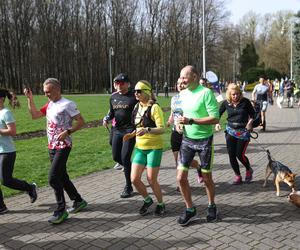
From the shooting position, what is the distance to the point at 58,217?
16.6ft

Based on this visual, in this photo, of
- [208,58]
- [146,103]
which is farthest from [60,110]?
[208,58]

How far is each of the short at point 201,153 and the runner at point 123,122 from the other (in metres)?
1.40

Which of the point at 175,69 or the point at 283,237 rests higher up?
the point at 175,69

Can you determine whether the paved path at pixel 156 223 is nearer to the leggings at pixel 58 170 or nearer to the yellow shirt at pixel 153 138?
the leggings at pixel 58 170

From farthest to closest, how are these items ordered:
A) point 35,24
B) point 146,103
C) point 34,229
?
point 35,24, point 146,103, point 34,229

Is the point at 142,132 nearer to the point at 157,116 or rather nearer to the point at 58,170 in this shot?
the point at 157,116

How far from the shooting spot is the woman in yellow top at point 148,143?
201 inches

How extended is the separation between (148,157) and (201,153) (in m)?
0.74

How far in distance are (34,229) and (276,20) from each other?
77194 mm

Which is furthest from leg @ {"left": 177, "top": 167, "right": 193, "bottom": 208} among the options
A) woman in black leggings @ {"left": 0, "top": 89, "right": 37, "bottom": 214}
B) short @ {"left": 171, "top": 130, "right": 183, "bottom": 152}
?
woman in black leggings @ {"left": 0, "top": 89, "right": 37, "bottom": 214}

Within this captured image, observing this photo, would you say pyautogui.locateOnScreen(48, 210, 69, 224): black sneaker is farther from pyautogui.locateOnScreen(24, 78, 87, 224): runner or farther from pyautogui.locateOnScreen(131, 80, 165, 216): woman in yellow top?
pyautogui.locateOnScreen(131, 80, 165, 216): woman in yellow top

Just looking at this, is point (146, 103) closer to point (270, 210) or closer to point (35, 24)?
point (270, 210)

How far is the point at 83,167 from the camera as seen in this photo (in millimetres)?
8508

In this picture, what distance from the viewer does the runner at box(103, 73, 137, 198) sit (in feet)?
19.9
